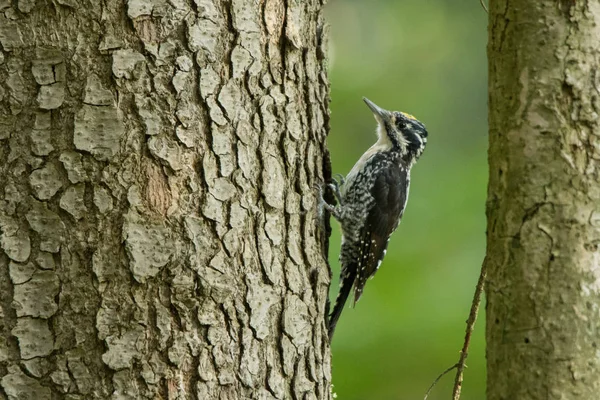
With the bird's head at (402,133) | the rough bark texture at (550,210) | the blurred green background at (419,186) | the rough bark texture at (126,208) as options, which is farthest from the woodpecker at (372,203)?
the rough bark texture at (550,210)

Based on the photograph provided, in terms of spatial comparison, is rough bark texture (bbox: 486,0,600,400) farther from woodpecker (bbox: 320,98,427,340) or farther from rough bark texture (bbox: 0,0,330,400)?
woodpecker (bbox: 320,98,427,340)

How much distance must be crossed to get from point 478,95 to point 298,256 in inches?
214

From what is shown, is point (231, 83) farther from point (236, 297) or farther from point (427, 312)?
point (427, 312)

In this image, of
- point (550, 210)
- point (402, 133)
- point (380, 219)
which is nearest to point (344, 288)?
point (380, 219)

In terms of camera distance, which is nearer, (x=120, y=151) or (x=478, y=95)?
(x=120, y=151)

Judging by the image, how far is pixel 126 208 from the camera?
253 cm

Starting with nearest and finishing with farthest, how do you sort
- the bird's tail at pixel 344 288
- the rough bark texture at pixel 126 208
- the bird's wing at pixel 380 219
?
the rough bark texture at pixel 126 208 → the bird's tail at pixel 344 288 → the bird's wing at pixel 380 219

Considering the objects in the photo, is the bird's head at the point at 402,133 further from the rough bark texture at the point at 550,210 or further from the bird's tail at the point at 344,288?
the rough bark texture at the point at 550,210

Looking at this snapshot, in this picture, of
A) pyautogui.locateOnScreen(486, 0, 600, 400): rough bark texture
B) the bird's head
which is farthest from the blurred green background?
pyautogui.locateOnScreen(486, 0, 600, 400): rough bark texture

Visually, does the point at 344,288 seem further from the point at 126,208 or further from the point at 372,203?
the point at 126,208

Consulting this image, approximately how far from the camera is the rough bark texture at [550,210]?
77.2 inches

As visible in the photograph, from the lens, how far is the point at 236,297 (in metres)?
2.66

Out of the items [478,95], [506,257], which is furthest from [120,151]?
[478,95]

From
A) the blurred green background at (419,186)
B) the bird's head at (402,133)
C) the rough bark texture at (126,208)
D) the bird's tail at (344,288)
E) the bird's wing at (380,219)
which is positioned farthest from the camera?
the blurred green background at (419,186)
